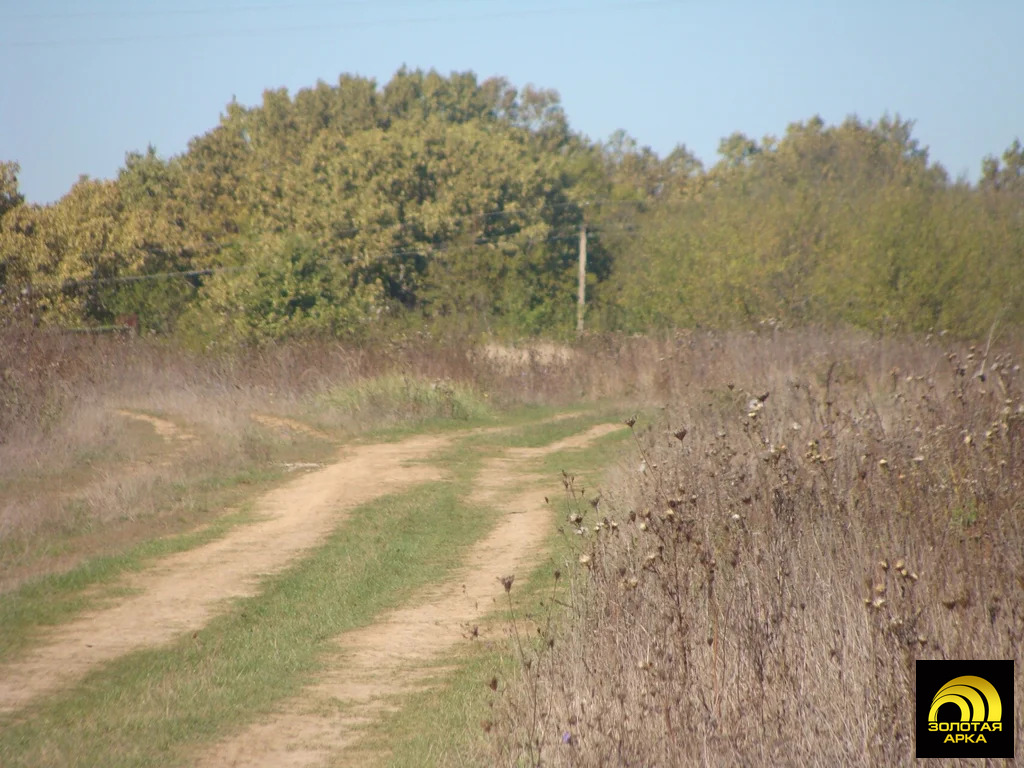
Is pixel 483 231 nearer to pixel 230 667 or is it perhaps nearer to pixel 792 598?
pixel 230 667

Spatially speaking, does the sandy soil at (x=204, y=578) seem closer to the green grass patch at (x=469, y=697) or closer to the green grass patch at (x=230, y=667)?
the green grass patch at (x=230, y=667)

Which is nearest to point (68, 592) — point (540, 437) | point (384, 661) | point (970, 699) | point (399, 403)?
point (384, 661)

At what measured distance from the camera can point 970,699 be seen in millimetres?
3725

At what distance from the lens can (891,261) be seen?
24.6 m

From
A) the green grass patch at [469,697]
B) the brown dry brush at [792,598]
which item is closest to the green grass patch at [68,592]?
the green grass patch at [469,697]

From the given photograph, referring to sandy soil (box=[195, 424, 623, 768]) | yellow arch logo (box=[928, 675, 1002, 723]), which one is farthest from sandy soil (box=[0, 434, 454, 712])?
yellow arch logo (box=[928, 675, 1002, 723])

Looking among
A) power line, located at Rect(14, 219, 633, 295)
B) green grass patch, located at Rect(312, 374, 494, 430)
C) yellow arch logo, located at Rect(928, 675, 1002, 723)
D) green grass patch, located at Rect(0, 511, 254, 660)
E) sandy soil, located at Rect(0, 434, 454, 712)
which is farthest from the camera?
power line, located at Rect(14, 219, 633, 295)

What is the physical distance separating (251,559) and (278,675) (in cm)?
285

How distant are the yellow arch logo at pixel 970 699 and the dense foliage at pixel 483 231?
17.6 metres

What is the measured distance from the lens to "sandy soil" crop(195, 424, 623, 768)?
5.09 metres

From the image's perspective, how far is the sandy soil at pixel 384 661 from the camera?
509cm

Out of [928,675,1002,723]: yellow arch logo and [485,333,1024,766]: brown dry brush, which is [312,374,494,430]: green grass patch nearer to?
[485,333,1024,766]: brown dry brush

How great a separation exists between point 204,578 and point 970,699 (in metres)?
6.00

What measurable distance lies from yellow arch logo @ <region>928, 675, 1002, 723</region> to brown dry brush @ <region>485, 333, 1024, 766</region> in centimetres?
11
